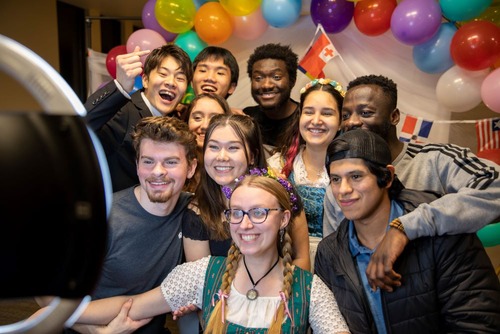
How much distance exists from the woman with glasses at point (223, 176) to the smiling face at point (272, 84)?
0.88 m

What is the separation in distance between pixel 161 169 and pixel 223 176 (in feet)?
1.06

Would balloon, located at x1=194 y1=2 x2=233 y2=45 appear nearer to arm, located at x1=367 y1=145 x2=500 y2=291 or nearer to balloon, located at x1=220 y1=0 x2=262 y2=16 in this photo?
balloon, located at x1=220 y1=0 x2=262 y2=16

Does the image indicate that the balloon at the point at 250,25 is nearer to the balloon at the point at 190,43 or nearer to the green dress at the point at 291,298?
the balloon at the point at 190,43

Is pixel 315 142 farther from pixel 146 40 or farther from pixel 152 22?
pixel 152 22

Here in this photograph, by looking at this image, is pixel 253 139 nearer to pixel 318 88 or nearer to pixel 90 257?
pixel 318 88

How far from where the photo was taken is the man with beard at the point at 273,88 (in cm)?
309

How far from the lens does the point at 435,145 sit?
212cm

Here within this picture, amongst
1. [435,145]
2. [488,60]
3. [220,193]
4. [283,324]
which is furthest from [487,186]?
[488,60]

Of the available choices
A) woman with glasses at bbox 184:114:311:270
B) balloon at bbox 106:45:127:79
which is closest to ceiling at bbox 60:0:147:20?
balloon at bbox 106:45:127:79

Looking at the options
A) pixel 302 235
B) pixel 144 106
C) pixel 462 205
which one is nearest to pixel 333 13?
pixel 144 106

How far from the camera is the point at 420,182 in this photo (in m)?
2.09

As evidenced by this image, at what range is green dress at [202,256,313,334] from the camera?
1.64m

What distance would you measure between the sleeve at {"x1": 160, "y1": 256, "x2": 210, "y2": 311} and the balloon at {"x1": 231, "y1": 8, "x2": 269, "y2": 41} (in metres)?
2.74

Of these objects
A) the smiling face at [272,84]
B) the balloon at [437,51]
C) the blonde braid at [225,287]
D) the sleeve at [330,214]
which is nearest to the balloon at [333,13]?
the balloon at [437,51]
